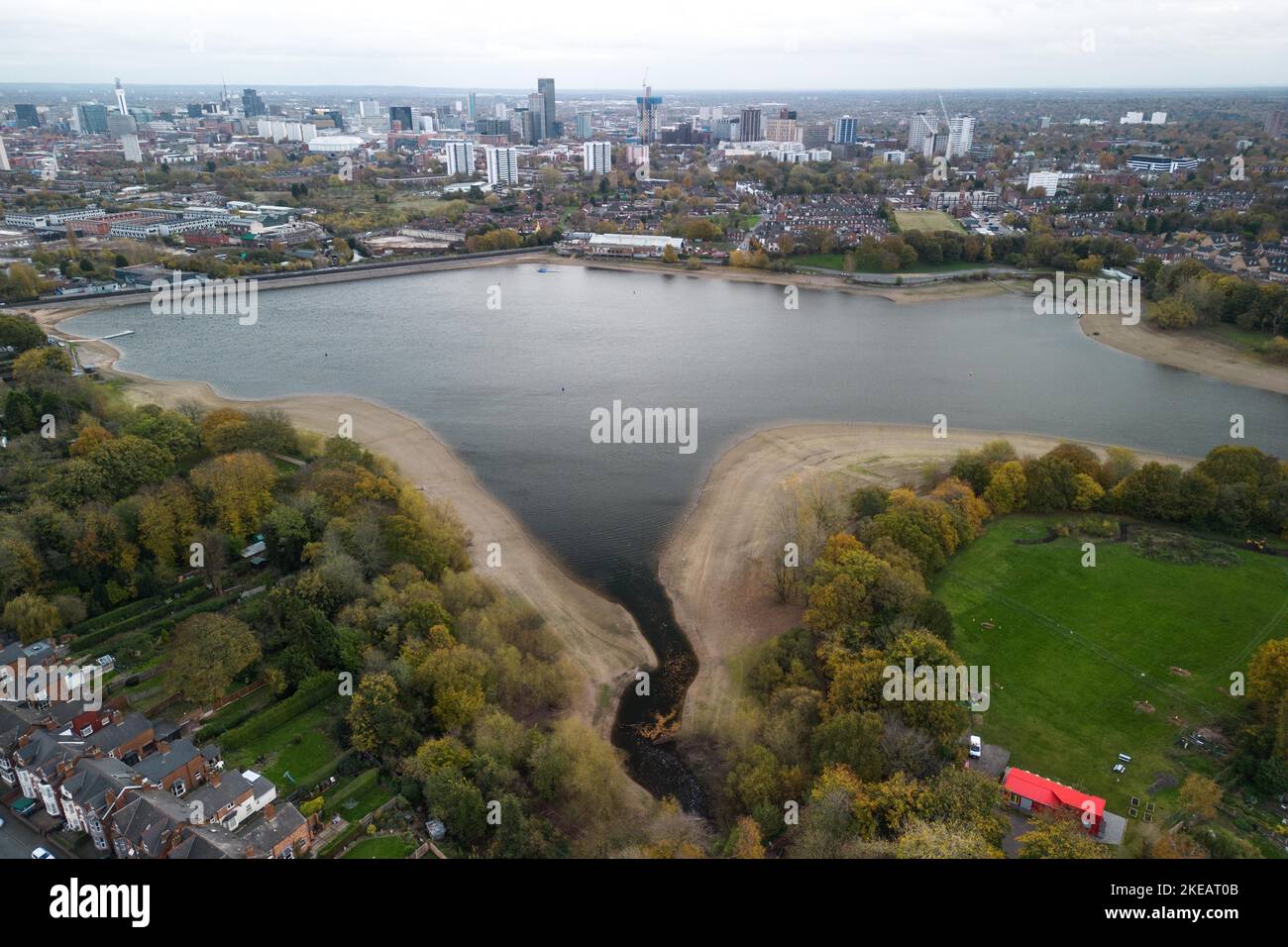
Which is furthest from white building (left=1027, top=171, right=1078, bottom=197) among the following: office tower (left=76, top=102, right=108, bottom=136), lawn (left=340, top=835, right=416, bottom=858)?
office tower (left=76, top=102, right=108, bottom=136)

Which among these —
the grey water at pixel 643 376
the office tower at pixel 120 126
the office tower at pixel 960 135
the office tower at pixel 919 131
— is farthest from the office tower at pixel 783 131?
the office tower at pixel 120 126

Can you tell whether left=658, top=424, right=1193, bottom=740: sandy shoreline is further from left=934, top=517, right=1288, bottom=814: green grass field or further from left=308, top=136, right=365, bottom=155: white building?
left=308, top=136, right=365, bottom=155: white building

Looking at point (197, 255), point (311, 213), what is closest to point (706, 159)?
point (311, 213)

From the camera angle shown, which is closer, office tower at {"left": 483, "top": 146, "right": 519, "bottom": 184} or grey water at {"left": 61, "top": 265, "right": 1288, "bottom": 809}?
grey water at {"left": 61, "top": 265, "right": 1288, "bottom": 809}

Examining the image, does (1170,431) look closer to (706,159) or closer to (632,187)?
(632,187)

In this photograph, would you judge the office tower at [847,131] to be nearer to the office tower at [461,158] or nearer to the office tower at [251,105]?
the office tower at [461,158]
